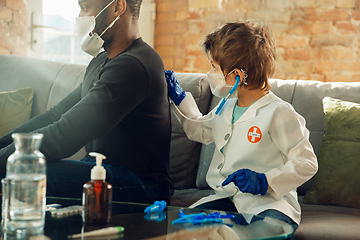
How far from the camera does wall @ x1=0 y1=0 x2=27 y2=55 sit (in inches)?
99.3

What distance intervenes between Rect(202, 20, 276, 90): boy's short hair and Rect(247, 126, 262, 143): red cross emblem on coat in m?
0.16

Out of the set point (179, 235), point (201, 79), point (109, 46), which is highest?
point (109, 46)

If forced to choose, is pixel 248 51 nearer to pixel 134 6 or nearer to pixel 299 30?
pixel 134 6

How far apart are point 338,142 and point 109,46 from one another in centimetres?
94

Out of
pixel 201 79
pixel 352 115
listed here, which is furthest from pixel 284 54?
pixel 352 115

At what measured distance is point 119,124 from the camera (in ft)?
4.15

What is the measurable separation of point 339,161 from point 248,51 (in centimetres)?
55

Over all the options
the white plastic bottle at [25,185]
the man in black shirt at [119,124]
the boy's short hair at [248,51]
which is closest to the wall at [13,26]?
the man in black shirt at [119,124]

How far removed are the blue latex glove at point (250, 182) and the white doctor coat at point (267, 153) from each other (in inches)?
1.1

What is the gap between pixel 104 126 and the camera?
1158 millimetres

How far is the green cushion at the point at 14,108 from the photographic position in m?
1.83

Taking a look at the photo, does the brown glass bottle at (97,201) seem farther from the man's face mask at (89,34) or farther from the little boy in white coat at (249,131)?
the man's face mask at (89,34)

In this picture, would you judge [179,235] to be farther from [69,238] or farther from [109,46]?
[109,46]

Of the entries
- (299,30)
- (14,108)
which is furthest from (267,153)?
(299,30)
